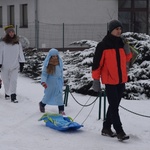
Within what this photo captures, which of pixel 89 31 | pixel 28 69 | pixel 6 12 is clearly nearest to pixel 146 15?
pixel 89 31

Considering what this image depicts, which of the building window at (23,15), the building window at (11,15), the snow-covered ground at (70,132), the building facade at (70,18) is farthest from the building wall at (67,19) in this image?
the snow-covered ground at (70,132)

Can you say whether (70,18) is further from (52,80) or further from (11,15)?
(52,80)

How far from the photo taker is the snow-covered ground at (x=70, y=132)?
7238 millimetres

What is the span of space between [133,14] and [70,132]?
828 inches

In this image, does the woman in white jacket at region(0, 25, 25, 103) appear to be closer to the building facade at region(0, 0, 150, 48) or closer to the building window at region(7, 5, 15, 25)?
the building facade at region(0, 0, 150, 48)

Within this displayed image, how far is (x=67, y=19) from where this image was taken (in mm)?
27312

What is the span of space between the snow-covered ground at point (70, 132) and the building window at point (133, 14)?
1754 centimetres

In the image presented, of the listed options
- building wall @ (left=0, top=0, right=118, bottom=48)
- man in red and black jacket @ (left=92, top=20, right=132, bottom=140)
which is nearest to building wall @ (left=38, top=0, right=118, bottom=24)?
building wall @ (left=0, top=0, right=118, bottom=48)

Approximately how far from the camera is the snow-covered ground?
285 inches

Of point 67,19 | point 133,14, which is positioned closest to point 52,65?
point 67,19

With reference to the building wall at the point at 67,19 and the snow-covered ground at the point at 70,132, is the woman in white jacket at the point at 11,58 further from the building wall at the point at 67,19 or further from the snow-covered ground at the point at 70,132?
the building wall at the point at 67,19

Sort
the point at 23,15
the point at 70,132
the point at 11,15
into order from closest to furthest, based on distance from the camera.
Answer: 1. the point at 70,132
2. the point at 23,15
3. the point at 11,15

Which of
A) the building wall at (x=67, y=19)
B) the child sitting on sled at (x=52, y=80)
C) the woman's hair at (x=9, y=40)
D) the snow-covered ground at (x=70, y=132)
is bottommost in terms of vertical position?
the snow-covered ground at (x=70, y=132)

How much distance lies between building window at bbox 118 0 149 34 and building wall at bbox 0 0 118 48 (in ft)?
1.82
